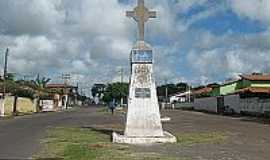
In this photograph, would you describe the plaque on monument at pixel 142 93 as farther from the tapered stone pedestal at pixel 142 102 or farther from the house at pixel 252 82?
the house at pixel 252 82

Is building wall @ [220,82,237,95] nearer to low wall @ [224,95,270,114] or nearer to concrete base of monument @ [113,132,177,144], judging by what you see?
low wall @ [224,95,270,114]

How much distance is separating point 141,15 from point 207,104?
203ft

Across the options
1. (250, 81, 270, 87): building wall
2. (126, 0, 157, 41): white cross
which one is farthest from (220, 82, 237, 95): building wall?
(126, 0, 157, 41): white cross

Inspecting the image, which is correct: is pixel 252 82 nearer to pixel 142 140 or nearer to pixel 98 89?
pixel 142 140

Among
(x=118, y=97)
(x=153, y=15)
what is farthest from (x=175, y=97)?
(x=153, y=15)

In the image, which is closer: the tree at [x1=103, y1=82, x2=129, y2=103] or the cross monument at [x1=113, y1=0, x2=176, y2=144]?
the cross monument at [x1=113, y1=0, x2=176, y2=144]

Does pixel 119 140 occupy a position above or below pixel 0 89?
below

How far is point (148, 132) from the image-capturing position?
18312mm

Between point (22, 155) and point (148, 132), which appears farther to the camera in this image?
point (148, 132)

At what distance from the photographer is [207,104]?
260 feet

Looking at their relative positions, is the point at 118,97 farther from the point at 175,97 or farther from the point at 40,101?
the point at 40,101

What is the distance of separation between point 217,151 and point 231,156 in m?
1.43

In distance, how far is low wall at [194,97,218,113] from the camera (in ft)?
238

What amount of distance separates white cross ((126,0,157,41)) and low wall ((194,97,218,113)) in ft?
173
